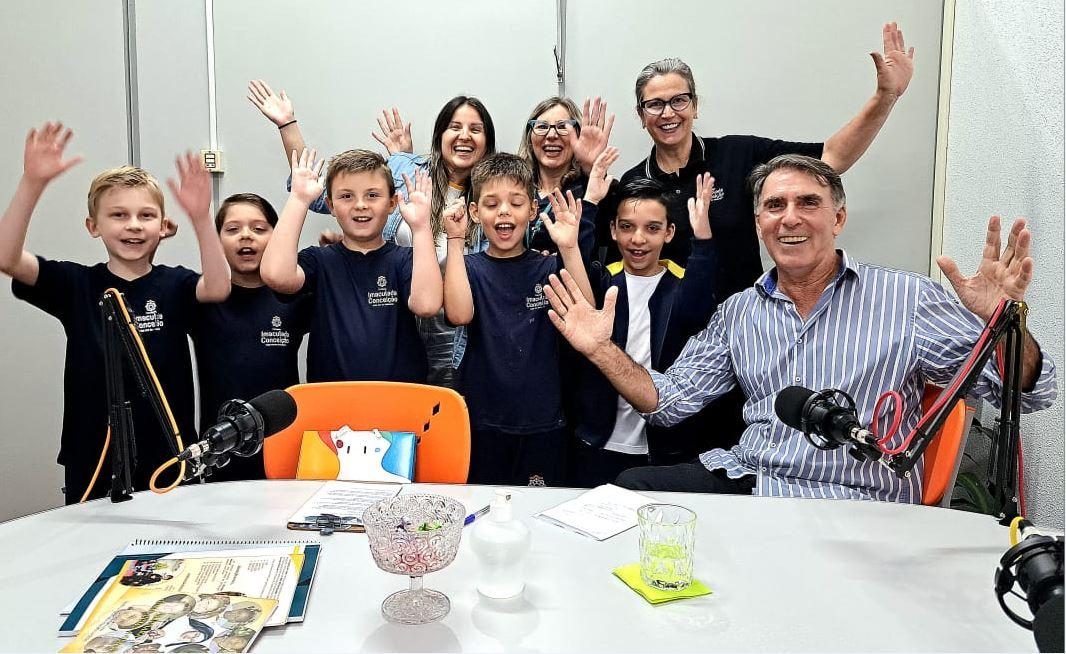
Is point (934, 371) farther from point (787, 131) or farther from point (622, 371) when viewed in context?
point (787, 131)

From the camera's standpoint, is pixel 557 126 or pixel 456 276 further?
pixel 557 126

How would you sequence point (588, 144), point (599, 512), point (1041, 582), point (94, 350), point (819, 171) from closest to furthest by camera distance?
point (1041, 582), point (599, 512), point (819, 171), point (94, 350), point (588, 144)

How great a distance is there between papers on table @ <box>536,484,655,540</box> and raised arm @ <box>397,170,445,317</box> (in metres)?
1.06

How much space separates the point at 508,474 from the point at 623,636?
4.70 ft

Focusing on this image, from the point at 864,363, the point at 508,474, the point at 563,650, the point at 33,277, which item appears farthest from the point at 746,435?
the point at 33,277

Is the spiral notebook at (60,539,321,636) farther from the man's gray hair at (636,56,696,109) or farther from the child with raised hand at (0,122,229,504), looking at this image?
the man's gray hair at (636,56,696,109)

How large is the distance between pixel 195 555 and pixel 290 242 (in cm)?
131

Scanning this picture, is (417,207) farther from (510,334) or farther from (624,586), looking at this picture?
(624,586)

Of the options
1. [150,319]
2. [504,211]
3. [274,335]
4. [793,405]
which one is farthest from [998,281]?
[150,319]

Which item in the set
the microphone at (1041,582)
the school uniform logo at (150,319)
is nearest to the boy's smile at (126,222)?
the school uniform logo at (150,319)

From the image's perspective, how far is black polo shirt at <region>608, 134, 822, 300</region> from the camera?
9.21 feet

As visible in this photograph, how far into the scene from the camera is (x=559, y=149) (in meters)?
2.89

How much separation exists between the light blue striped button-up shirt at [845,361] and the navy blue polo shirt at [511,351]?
0.60m

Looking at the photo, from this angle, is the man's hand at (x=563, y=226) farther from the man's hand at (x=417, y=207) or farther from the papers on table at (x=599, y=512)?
the papers on table at (x=599, y=512)
